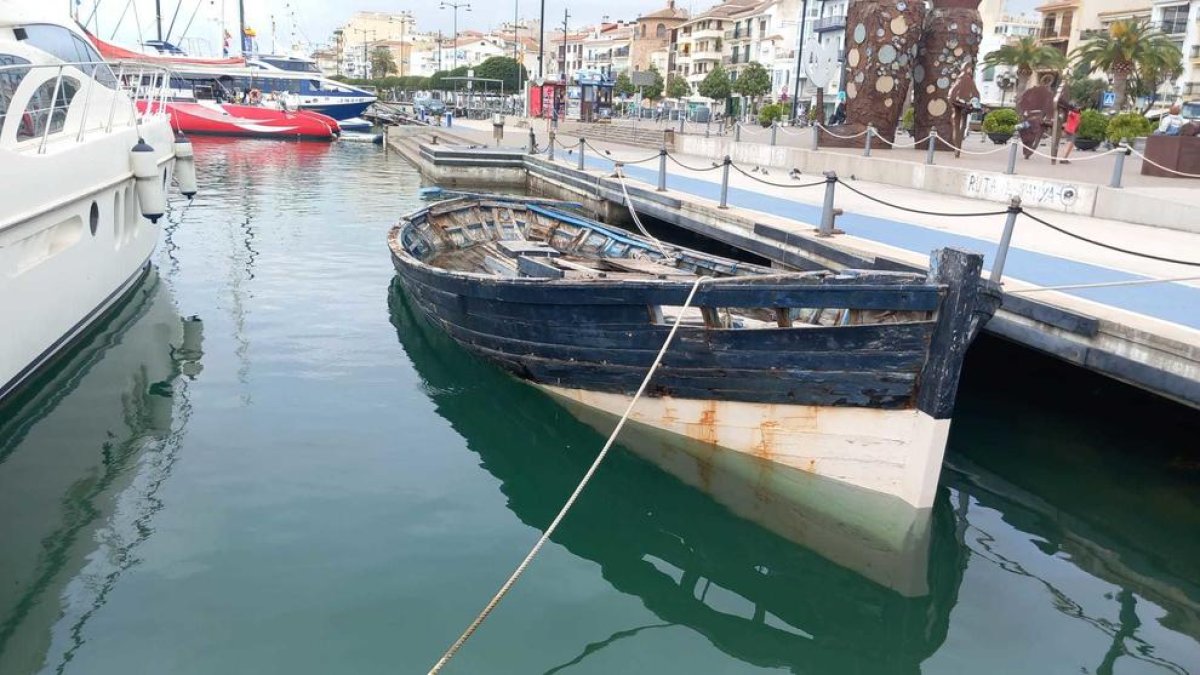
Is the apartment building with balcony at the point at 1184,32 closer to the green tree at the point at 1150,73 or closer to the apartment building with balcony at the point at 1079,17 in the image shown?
the apartment building with balcony at the point at 1079,17

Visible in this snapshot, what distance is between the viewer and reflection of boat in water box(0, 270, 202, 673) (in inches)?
195

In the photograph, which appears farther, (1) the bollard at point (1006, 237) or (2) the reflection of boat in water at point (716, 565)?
(1) the bollard at point (1006, 237)

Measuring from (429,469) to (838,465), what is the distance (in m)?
3.20

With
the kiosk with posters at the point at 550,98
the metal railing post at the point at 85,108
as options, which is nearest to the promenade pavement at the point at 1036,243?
the metal railing post at the point at 85,108

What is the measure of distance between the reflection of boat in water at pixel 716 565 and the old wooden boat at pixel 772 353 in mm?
493

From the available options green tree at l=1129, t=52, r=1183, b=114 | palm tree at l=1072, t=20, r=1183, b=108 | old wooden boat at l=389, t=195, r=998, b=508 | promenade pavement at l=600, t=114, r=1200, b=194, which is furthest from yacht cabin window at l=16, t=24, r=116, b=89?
palm tree at l=1072, t=20, r=1183, b=108

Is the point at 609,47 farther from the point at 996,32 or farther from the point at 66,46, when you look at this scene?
the point at 66,46

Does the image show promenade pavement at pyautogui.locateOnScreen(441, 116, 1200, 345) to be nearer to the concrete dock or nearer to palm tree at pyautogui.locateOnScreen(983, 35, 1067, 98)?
the concrete dock

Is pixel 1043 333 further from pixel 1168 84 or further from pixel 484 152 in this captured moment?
pixel 1168 84

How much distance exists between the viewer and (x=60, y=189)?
7914 millimetres

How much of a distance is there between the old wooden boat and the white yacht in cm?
348

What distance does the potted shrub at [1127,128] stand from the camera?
65.8ft

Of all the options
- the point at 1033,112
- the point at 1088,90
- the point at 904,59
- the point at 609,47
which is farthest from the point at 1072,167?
the point at 609,47

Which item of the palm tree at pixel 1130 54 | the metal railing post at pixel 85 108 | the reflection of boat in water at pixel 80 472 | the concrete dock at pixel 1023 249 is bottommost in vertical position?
the reflection of boat in water at pixel 80 472
